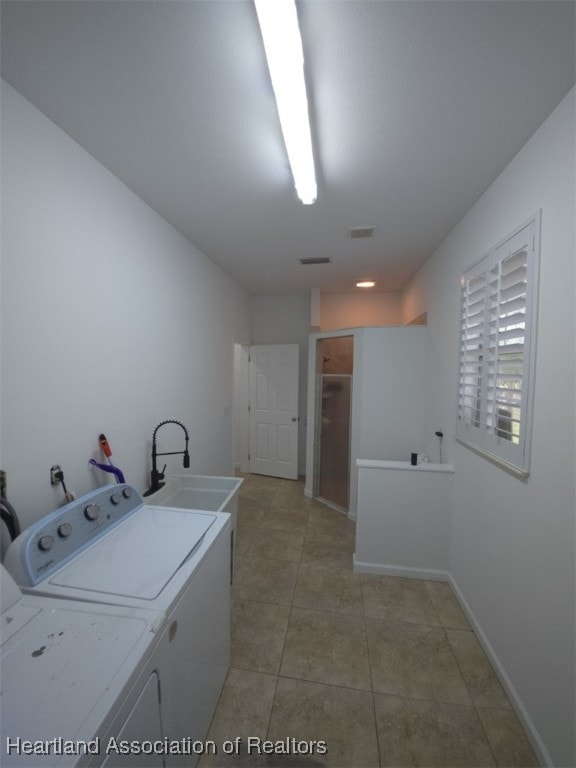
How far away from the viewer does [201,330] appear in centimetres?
272

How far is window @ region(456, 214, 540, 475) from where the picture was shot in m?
1.30

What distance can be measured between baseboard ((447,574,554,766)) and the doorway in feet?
4.84

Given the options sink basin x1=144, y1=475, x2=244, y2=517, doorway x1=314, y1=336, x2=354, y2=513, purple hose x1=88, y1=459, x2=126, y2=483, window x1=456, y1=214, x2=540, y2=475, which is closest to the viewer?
window x1=456, y1=214, x2=540, y2=475

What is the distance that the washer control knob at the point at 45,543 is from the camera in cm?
100

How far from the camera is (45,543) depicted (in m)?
1.01

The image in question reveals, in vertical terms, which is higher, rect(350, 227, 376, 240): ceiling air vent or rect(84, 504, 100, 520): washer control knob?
rect(350, 227, 376, 240): ceiling air vent

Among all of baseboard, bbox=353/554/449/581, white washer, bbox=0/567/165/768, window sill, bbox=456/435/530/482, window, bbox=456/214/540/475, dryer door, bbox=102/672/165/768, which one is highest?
window, bbox=456/214/540/475

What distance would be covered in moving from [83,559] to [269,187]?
210 centimetres

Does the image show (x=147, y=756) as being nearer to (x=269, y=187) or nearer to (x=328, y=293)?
(x=269, y=187)

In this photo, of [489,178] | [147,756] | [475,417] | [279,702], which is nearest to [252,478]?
[279,702]

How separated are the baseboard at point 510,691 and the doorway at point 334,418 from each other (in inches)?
58.0

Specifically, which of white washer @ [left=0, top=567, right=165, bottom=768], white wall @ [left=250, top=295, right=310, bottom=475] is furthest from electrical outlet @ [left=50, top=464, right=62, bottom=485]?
white wall @ [left=250, top=295, right=310, bottom=475]

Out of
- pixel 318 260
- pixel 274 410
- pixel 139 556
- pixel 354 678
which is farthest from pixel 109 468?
pixel 274 410

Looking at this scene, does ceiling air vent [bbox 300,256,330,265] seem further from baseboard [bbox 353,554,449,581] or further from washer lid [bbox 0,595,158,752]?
washer lid [bbox 0,595,158,752]
